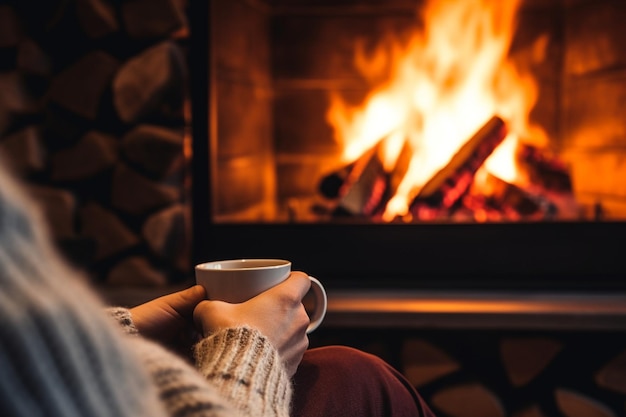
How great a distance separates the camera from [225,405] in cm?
41

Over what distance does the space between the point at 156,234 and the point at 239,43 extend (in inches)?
18.2

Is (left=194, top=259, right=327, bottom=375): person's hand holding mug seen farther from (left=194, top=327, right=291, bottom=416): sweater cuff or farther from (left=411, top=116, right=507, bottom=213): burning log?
(left=411, top=116, right=507, bottom=213): burning log

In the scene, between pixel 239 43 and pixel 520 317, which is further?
pixel 239 43

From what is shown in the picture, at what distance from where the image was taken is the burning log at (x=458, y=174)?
4.99 ft

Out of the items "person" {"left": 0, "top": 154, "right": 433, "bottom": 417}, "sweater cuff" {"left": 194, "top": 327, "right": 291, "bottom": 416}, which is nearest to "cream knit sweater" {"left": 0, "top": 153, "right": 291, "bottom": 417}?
"person" {"left": 0, "top": 154, "right": 433, "bottom": 417}

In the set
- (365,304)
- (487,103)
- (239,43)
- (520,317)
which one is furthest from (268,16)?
(520,317)

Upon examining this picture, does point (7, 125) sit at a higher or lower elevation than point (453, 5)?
lower

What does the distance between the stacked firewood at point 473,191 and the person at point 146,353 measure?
806mm

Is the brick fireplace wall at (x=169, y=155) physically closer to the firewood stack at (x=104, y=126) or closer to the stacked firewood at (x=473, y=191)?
the firewood stack at (x=104, y=126)

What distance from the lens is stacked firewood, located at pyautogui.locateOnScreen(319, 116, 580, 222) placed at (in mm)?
1525

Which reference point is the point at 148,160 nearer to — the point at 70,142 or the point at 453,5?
the point at 70,142

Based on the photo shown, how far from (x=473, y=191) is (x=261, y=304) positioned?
1036 millimetres

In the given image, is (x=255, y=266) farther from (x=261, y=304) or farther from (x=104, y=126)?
(x=104, y=126)

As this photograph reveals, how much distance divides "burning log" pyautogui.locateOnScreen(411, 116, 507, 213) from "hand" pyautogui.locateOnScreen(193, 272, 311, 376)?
0.89 meters
